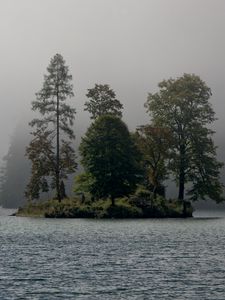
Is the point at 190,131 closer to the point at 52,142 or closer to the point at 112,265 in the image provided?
the point at 52,142

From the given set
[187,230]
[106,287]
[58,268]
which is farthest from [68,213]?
[106,287]

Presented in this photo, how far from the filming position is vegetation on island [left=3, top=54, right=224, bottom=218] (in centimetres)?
8806

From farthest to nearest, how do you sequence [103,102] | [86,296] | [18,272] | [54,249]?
1. [103,102]
2. [54,249]
3. [18,272]
4. [86,296]

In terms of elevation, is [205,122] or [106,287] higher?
[205,122]

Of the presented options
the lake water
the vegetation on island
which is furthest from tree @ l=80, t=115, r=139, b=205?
the lake water

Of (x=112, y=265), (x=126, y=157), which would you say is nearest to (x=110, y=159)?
(x=126, y=157)

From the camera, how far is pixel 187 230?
2454 inches

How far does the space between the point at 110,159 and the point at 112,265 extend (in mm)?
51636

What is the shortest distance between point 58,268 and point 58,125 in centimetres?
6214

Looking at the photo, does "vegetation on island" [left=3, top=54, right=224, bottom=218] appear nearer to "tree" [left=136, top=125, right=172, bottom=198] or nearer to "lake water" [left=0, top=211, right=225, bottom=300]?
"tree" [left=136, top=125, right=172, bottom=198]

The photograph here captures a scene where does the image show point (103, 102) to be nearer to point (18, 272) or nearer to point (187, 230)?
point (187, 230)

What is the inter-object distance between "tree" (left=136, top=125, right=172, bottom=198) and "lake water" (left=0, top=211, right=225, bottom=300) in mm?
33825

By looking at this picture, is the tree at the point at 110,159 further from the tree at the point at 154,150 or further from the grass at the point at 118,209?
the tree at the point at 154,150

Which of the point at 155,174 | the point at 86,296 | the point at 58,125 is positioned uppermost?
the point at 58,125
